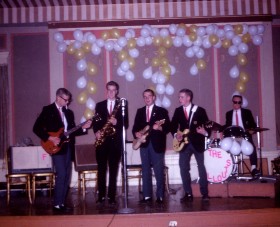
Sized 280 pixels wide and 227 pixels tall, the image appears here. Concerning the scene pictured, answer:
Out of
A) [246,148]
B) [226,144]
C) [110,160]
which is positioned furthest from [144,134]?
[246,148]

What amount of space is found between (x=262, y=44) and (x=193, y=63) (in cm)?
146

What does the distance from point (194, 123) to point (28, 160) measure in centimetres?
316

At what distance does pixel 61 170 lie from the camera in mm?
5273

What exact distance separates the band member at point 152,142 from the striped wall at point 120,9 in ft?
9.90

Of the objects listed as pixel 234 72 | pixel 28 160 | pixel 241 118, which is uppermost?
pixel 234 72

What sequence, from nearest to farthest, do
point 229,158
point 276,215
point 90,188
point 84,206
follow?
1. point 276,215
2. point 84,206
3. point 229,158
4. point 90,188

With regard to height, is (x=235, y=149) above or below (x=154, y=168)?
→ above

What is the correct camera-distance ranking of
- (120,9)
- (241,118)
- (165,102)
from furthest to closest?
(120,9) < (165,102) < (241,118)

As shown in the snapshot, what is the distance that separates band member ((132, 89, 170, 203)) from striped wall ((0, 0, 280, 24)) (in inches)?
119

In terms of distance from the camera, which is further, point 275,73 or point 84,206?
point 275,73

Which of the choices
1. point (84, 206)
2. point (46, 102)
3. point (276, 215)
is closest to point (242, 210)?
point (276, 215)

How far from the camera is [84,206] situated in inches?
225

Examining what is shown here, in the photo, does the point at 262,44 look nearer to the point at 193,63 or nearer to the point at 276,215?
the point at 193,63

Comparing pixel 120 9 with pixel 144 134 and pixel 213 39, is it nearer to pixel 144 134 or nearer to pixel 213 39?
pixel 213 39
